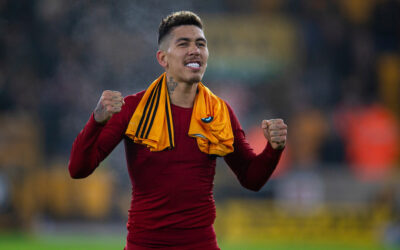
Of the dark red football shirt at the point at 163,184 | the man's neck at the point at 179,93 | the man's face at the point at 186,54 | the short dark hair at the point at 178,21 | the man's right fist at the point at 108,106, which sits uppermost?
the short dark hair at the point at 178,21

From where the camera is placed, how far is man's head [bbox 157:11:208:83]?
3871 mm

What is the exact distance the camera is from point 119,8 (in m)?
13.4

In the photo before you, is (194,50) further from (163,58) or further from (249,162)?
(249,162)

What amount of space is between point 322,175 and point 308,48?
3.25 meters

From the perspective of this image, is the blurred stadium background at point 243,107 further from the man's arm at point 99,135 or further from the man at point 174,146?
the man's arm at point 99,135

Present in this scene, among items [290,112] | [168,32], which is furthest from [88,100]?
[168,32]

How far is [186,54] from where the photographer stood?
3887mm

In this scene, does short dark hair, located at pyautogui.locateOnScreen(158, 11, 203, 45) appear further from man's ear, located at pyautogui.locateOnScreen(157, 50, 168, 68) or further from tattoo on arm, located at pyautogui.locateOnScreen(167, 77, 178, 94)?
tattoo on arm, located at pyautogui.locateOnScreen(167, 77, 178, 94)

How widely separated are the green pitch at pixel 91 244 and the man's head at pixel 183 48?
5.71 meters

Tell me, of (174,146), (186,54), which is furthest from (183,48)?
(174,146)

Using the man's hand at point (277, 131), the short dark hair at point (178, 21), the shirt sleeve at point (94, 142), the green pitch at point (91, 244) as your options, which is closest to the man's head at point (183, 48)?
the short dark hair at point (178, 21)

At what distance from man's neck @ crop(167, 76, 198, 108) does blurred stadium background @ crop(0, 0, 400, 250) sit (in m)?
5.80

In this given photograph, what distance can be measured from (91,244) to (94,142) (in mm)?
6399

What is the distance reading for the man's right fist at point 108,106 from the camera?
348 cm
